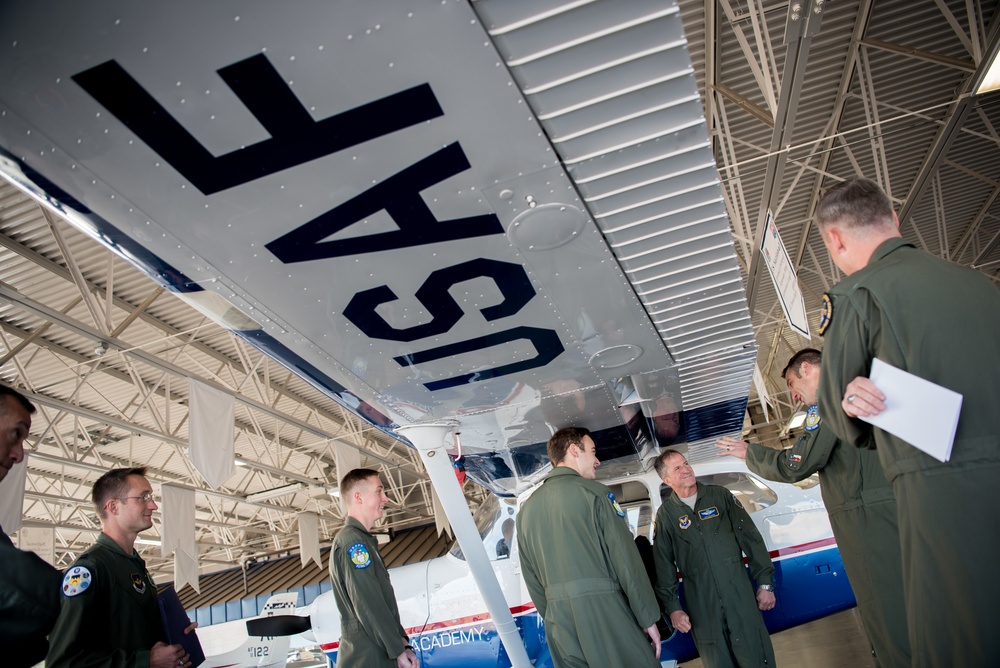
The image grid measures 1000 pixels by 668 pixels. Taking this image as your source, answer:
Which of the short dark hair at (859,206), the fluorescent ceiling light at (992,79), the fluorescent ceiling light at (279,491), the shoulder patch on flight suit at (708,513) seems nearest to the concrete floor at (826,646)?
the shoulder patch on flight suit at (708,513)

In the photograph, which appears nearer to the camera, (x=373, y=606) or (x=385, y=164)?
(x=385, y=164)

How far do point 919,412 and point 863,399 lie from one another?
0.15m

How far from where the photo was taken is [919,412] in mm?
1542

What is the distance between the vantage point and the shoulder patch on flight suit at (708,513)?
453 centimetres

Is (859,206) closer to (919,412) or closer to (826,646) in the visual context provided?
(919,412)

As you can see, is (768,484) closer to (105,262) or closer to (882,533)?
(882,533)

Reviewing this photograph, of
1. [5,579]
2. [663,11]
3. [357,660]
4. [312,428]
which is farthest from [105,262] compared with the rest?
[663,11]

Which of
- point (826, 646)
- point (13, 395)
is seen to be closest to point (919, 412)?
point (13, 395)

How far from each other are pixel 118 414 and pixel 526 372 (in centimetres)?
1489

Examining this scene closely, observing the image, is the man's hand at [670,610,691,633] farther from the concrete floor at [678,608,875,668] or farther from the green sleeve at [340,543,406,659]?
the green sleeve at [340,543,406,659]

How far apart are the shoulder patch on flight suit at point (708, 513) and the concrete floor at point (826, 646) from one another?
5.33 ft

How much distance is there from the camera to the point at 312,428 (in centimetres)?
1536

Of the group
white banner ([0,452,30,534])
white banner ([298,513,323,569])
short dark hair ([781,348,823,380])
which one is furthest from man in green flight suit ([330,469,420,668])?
white banner ([298,513,323,569])

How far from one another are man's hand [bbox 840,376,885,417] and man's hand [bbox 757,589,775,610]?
10.7 ft
